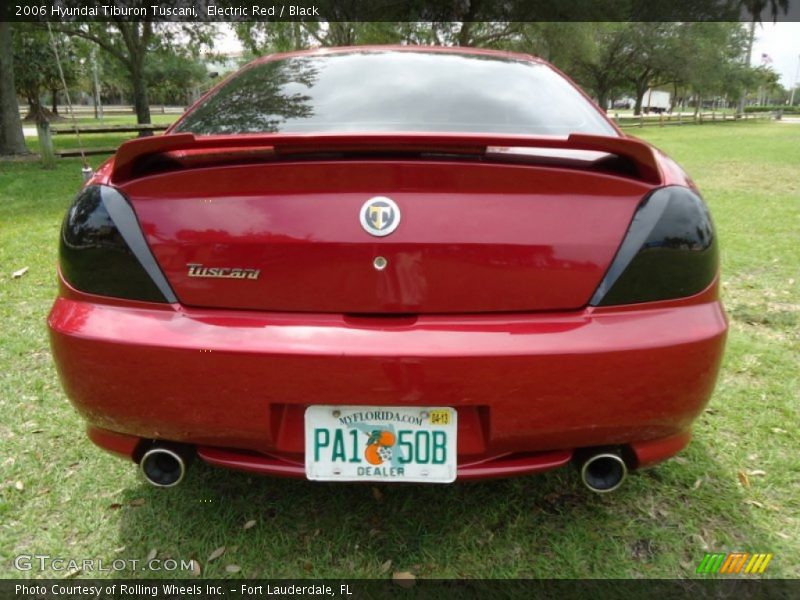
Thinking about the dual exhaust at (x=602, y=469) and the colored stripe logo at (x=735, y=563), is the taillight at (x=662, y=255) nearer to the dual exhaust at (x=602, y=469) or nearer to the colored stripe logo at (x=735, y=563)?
the dual exhaust at (x=602, y=469)

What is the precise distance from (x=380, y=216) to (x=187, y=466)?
834 millimetres

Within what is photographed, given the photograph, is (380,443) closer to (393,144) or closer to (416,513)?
(416,513)

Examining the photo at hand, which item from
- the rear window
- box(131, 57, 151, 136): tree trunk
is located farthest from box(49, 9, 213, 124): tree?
the rear window

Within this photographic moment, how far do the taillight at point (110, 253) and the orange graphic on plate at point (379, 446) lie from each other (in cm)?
60

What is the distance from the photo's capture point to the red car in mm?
1446

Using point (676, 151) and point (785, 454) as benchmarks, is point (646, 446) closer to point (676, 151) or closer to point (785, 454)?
point (785, 454)

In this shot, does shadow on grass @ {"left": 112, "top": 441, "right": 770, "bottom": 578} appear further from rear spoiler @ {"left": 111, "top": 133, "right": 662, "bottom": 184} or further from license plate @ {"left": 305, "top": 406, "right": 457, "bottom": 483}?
rear spoiler @ {"left": 111, "top": 133, "right": 662, "bottom": 184}

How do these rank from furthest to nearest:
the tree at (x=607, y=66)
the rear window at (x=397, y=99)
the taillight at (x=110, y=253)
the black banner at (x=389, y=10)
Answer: the tree at (x=607, y=66) < the black banner at (x=389, y=10) < the rear window at (x=397, y=99) < the taillight at (x=110, y=253)

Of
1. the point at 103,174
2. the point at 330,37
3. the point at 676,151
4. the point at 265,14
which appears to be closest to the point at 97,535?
the point at 103,174

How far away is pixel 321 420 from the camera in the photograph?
1.51m

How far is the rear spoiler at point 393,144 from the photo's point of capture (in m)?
1.49

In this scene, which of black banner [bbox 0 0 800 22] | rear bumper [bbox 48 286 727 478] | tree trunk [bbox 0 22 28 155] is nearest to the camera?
rear bumper [bbox 48 286 727 478]

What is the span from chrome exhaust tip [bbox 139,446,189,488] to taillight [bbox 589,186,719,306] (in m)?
1.12

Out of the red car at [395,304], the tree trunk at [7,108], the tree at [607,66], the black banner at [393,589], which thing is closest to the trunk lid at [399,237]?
the red car at [395,304]
